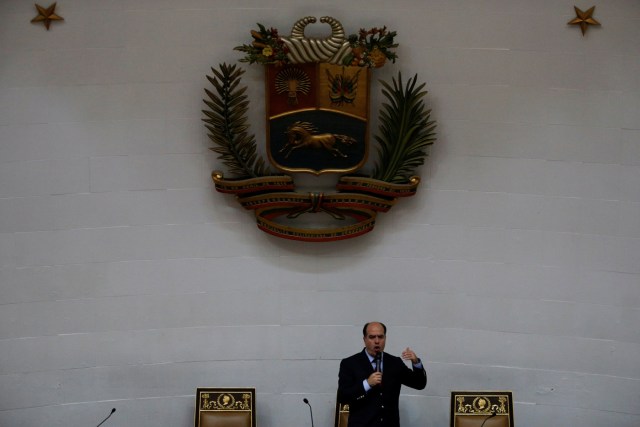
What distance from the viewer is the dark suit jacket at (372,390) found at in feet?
19.2

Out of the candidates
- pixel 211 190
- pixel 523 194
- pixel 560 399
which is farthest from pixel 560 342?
pixel 211 190

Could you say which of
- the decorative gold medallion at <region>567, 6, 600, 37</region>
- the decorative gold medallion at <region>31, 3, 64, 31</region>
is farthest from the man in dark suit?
the decorative gold medallion at <region>31, 3, 64, 31</region>

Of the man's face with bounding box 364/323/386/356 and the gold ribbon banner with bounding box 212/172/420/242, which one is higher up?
the gold ribbon banner with bounding box 212/172/420/242

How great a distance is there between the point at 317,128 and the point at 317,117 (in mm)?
79

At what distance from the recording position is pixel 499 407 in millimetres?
6941

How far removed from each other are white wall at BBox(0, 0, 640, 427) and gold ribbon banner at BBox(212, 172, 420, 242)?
176 millimetres

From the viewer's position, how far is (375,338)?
5859 millimetres

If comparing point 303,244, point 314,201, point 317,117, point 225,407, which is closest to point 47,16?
point 317,117

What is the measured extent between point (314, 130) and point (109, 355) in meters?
2.23

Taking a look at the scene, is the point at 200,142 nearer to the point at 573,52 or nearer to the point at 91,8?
the point at 91,8

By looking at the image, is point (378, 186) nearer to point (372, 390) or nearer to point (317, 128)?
point (317, 128)

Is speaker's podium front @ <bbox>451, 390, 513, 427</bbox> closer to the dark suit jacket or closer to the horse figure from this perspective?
the dark suit jacket

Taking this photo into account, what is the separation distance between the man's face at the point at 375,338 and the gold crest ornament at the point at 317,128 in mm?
1323

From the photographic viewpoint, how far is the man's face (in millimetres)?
5859
